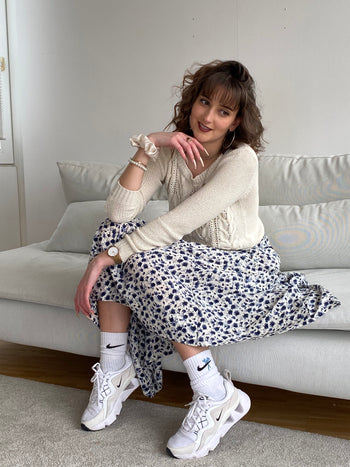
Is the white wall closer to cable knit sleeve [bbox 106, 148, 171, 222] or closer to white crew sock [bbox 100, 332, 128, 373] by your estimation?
cable knit sleeve [bbox 106, 148, 171, 222]

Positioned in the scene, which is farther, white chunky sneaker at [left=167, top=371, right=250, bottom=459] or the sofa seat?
the sofa seat

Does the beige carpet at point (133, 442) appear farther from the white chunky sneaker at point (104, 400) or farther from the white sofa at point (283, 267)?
the white sofa at point (283, 267)

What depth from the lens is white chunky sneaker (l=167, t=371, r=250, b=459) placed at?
1395 millimetres

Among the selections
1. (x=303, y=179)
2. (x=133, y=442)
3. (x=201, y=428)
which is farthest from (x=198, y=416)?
(x=303, y=179)

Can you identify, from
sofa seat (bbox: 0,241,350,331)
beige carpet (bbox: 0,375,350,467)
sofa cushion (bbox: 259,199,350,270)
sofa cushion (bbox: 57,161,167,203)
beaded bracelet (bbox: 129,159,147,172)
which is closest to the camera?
beige carpet (bbox: 0,375,350,467)

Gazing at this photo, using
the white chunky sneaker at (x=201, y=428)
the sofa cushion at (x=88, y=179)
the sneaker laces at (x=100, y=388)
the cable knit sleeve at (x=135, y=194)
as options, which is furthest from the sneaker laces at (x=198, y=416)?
the sofa cushion at (x=88, y=179)

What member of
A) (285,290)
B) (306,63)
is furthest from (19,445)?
(306,63)

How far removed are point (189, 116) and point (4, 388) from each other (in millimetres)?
1115

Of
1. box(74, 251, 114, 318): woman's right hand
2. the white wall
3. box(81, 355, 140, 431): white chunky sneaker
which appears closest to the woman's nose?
box(74, 251, 114, 318): woman's right hand

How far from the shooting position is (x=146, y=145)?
1.57 m

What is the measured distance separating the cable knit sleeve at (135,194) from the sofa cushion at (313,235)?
0.49 metres

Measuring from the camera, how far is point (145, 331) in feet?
5.26

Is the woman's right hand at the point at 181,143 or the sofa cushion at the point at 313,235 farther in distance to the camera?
the sofa cushion at the point at 313,235

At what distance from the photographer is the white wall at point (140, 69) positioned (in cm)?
240
